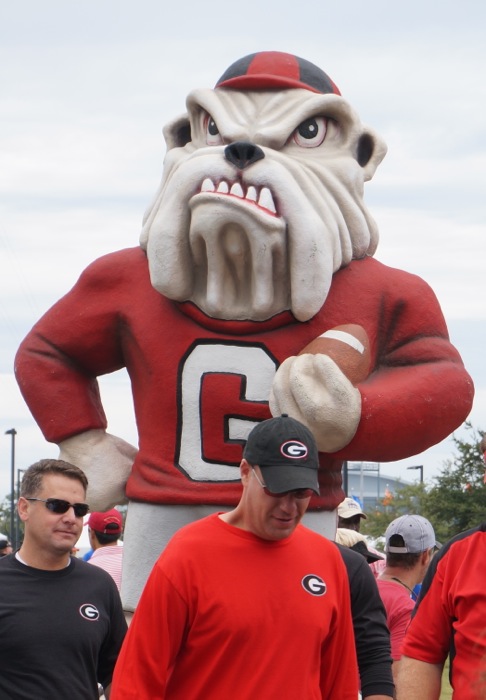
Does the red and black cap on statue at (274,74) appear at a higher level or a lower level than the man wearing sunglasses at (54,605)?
higher

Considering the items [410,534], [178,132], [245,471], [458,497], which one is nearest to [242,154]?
[178,132]

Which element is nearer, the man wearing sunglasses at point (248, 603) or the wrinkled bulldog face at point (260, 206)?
the man wearing sunglasses at point (248, 603)

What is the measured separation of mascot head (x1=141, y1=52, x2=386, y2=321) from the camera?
5.21 metres

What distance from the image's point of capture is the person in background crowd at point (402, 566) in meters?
5.06

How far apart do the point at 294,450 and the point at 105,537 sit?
358 cm

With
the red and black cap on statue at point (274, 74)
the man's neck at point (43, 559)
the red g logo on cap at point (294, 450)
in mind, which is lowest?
the man's neck at point (43, 559)

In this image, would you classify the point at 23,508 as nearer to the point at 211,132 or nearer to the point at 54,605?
the point at 54,605

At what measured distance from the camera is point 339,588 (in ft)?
10.7

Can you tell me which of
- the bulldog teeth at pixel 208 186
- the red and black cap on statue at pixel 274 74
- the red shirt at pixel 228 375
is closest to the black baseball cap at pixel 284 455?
the red shirt at pixel 228 375

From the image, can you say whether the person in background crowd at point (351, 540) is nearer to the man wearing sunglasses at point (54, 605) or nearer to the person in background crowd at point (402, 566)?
the person in background crowd at point (402, 566)

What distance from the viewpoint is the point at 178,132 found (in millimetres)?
5879

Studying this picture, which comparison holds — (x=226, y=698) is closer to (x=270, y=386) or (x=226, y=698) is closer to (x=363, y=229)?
(x=270, y=386)

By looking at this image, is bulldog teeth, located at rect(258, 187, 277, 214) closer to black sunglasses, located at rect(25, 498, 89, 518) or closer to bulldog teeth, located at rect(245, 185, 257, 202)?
bulldog teeth, located at rect(245, 185, 257, 202)

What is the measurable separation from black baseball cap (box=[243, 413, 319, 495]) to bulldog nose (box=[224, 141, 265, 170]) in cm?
218
